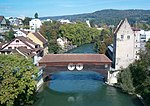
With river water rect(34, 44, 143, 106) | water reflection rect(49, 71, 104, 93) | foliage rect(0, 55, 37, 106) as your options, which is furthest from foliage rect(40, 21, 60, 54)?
foliage rect(0, 55, 37, 106)

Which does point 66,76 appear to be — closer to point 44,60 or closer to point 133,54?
point 44,60

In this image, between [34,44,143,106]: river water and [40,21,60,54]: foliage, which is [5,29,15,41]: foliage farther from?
[34,44,143,106]: river water

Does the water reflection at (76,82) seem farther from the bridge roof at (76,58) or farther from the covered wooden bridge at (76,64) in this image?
the bridge roof at (76,58)

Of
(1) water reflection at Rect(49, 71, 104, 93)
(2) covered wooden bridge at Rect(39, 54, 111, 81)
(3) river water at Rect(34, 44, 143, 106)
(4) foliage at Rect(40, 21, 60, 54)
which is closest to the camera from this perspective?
(3) river water at Rect(34, 44, 143, 106)

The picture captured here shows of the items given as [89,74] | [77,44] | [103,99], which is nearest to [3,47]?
[89,74]

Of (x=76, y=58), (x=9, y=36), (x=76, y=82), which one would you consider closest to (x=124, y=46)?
(x=76, y=58)

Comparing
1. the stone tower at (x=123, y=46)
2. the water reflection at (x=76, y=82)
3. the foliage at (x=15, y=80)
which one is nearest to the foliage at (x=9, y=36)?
the water reflection at (x=76, y=82)
